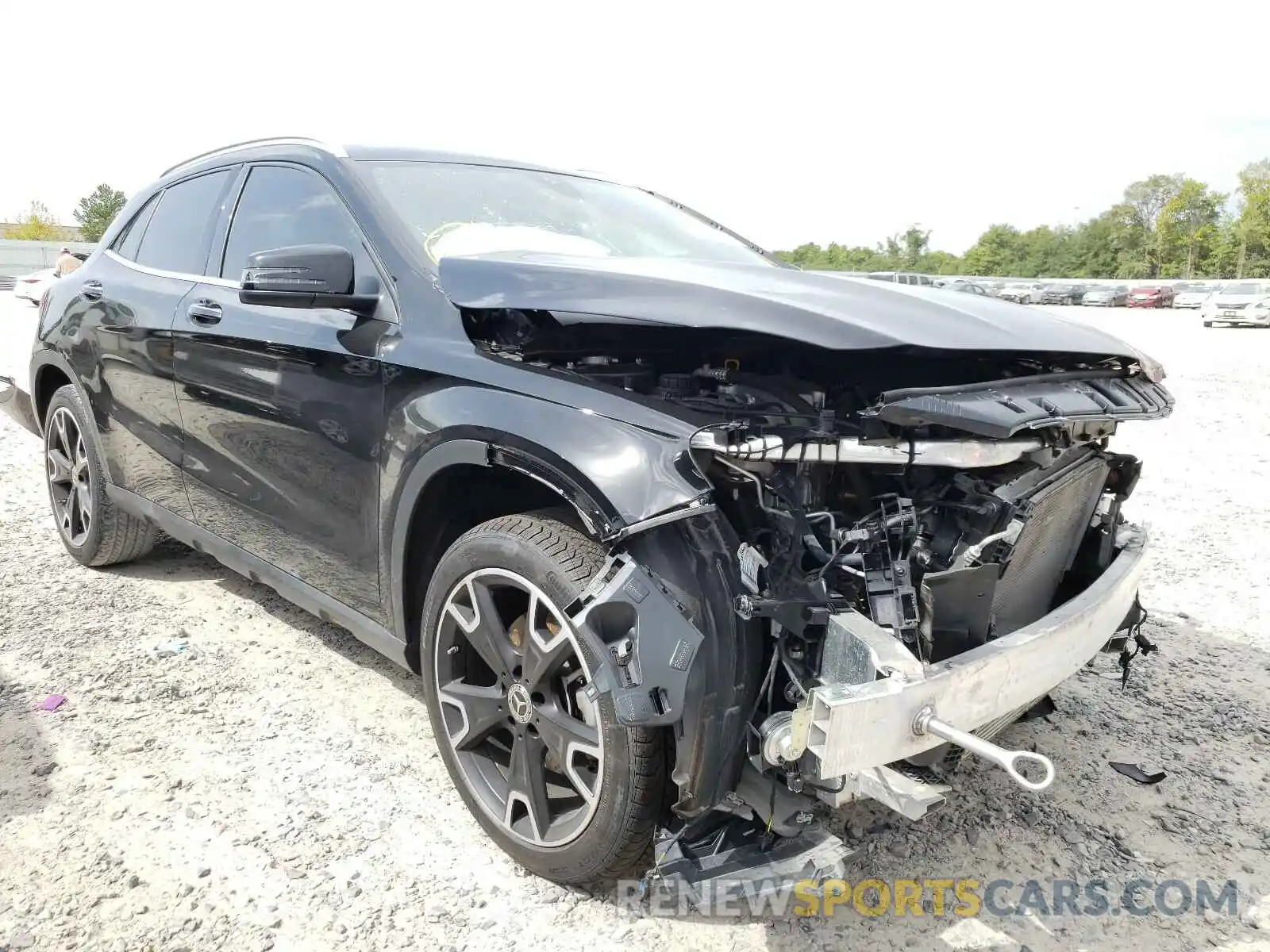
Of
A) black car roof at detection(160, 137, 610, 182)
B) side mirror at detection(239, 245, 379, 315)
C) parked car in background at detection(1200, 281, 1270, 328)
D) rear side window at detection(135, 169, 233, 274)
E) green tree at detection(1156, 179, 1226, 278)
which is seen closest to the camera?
side mirror at detection(239, 245, 379, 315)

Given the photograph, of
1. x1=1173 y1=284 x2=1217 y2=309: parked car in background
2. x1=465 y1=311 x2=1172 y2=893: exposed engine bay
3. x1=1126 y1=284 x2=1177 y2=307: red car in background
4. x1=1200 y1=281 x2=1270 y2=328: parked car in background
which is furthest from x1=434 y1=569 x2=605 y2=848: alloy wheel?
x1=1126 y1=284 x2=1177 y2=307: red car in background

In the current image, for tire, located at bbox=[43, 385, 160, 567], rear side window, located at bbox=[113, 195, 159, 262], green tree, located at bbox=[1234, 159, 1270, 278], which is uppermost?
green tree, located at bbox=[1234, 159, 1270, 278]

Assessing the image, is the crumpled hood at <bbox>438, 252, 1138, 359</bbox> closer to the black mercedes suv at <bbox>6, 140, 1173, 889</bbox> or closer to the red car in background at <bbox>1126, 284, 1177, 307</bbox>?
the black mercedes suv at <bbox>6, 140, 1173, 889</bbox>

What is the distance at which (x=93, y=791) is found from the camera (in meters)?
A: 2.70

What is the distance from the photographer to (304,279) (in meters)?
2.52

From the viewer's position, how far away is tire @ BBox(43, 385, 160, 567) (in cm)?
433

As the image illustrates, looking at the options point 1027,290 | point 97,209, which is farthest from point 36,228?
point 1027,290

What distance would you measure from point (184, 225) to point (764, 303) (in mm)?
2998

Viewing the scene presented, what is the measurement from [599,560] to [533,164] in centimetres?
206

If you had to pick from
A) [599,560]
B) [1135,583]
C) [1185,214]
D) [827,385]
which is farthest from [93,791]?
[1185,214]

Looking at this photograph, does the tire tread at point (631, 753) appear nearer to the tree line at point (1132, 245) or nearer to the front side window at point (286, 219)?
the front side window at point (286, 219)

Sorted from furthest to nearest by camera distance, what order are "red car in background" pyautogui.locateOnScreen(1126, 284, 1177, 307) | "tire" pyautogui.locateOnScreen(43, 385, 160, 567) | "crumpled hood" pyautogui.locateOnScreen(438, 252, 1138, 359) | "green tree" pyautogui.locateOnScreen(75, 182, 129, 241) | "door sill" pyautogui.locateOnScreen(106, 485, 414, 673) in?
"green tree" pyautogui.locateOnScreen(75, 182, 129, 241) < "red car in background" pyautogui.locateOnScreen(1126, 284, 1177, 307) < "tire" pyautogui.locateOnScreen(43, 385, 160, 567) < "door sill" pyautogui.locateOnScreen(106, 485, 414, 673) < "crumpled hood" pyautogui.locateOnScreen(438, 252, 1138, 359)

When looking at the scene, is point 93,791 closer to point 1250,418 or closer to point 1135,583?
point 1135,583

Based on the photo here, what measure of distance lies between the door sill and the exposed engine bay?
109 centimetres
